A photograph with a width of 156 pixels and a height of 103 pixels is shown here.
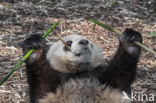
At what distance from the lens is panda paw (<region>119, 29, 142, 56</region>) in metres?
3.54

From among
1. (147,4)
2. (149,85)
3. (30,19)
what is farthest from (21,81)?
(147,4)

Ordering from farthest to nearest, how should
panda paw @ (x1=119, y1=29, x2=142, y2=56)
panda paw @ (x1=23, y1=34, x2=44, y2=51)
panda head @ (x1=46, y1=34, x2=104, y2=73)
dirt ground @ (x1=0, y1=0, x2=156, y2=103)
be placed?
dirt ground @ (x1=0, y1=0, x2=156, y2=103)
panda head @ (x1=46, y1=34, x2=104, y2=73)
panda paw @ (x1=23, y1=34, x2=44, y2=51)
panda paw @ (x1=119, y1=29, x2=142, y2=56)

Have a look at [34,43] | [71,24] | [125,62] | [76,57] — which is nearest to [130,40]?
[125,62]

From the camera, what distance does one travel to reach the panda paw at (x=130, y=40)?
354 centimetres

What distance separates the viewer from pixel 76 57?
3.86 meters

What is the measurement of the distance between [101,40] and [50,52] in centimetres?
218

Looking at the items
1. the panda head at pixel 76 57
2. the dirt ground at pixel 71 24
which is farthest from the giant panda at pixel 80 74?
the dirt ground at pixel 71 24

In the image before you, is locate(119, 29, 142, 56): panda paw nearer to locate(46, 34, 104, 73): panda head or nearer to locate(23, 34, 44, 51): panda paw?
locate(46, 34, 104, 73): panda head

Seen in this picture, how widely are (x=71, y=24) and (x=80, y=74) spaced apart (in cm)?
308

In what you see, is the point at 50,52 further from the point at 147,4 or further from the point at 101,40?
the point at 147,4

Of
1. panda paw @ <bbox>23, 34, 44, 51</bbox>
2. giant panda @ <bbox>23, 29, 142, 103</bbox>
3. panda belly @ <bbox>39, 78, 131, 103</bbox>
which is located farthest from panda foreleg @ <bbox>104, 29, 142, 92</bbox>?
panda paw @ <bbox>23, 34, 44, 51</bbox>

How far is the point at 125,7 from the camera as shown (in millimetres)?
8445

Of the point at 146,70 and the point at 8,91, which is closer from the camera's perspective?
the point at 8,91

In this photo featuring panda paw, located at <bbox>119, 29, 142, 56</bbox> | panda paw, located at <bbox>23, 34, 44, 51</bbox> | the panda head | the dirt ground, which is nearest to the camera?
panda paw, located at <bbox>119, 29, 142, 56</bbox>
